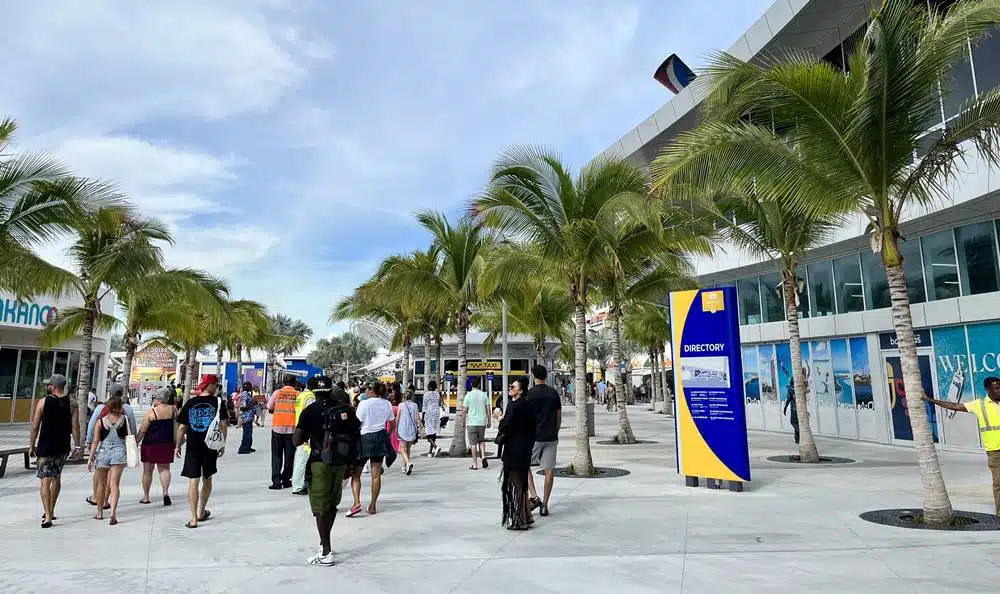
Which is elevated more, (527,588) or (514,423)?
(514,423)

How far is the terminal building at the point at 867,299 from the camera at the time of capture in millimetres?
13430

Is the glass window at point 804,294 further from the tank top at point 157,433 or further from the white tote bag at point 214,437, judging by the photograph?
the tank top at point 157,433

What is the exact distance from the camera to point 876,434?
53.2 ft

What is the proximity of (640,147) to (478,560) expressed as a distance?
21.7 metres

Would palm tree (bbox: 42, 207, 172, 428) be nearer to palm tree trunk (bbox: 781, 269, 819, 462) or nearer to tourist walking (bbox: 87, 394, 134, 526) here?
tourist walking (bbox: 87, 394, 134, 526)

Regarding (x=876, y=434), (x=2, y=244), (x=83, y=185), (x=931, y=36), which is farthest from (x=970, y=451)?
(x=2, y=244)

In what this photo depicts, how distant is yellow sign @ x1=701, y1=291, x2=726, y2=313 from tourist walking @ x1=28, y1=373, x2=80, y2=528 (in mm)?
8844

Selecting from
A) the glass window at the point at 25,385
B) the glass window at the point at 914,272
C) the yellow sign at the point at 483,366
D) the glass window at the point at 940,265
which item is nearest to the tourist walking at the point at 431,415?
the glass window at the point at 914,272

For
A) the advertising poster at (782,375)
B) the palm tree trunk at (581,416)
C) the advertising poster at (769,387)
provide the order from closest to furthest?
the palm tree trunk at (581,416) < the advertising poster at (782,375) < the advertising poster at (769,387)

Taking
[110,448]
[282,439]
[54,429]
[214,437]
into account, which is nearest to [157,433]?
[110,448]

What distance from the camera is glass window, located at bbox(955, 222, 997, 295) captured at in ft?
43.7

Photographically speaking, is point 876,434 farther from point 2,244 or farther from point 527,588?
point 2,244

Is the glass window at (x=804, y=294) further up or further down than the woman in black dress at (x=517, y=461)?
further up

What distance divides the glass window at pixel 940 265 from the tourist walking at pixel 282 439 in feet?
47.6
